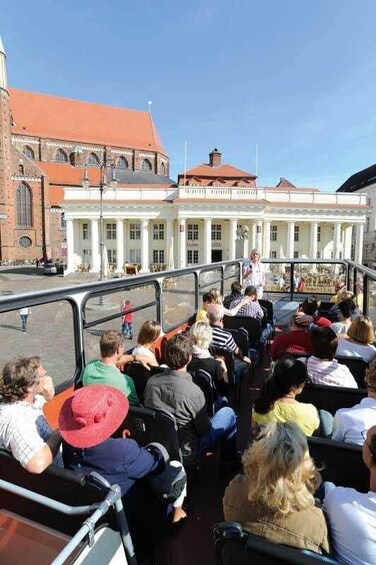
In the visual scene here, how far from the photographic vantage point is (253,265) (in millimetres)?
9578

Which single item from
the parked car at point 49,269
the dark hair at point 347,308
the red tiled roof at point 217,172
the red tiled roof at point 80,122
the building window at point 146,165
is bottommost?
the parked car at point 49,269

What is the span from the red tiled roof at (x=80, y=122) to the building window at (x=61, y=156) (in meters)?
2.29

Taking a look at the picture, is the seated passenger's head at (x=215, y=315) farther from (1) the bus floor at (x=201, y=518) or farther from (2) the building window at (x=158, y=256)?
(2) the building window at (x=158, y=256)

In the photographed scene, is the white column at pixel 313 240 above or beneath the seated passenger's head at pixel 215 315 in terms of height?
above

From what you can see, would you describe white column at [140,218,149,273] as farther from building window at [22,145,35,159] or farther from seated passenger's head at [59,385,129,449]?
seated passenger's head at [59,385,129,449]

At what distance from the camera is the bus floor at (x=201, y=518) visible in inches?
93.0

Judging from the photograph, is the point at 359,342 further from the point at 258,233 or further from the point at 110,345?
the point at 258,233

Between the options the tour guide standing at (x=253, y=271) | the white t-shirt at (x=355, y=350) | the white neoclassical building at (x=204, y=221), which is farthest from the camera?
the white neoclassical building at (x=204, y=221)

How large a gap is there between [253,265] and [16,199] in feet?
177

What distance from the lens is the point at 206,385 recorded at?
3414 millimetres

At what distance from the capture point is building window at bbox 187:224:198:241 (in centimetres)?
5134

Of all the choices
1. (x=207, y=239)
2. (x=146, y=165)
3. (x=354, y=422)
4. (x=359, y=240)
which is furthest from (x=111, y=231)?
(x=354, y=422)

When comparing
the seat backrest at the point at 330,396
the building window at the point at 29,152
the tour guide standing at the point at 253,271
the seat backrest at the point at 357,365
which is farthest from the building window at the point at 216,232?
the seat backrest at the point at 330,396

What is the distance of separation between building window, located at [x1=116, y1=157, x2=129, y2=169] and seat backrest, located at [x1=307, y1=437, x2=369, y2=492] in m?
70.9
